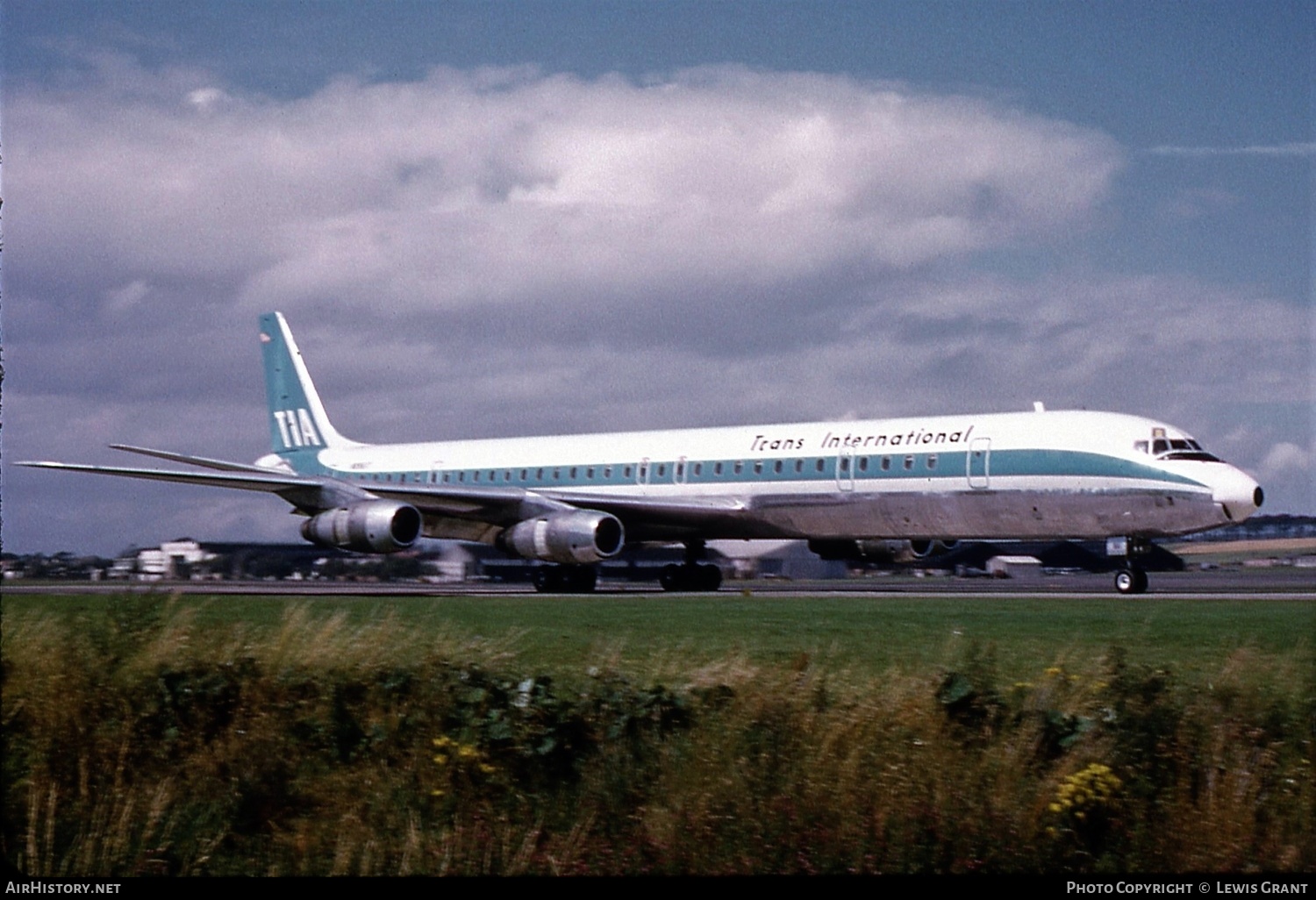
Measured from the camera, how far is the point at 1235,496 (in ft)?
101

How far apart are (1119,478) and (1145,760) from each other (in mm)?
21992

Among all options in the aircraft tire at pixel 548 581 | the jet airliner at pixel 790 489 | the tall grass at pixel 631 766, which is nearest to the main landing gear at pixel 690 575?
the jet airliner at pixel 790 489

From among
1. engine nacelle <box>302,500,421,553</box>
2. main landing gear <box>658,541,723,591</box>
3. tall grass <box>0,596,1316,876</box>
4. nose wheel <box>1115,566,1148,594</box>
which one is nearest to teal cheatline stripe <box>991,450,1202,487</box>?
nose wheel <box>1115,566,1148,594</box>

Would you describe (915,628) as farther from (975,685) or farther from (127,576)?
(127,576)

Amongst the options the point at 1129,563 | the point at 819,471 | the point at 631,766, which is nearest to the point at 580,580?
the point at 819,471

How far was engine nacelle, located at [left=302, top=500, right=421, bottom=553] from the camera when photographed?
37344 millimetres

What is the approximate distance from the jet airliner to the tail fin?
5.90 metres

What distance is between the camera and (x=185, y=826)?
10.4 meters

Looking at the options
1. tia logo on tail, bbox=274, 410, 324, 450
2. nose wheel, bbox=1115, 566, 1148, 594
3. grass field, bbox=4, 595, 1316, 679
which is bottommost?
grass field, bbox=4, 595, 1316, 679

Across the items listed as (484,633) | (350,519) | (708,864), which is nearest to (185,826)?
(708,864)

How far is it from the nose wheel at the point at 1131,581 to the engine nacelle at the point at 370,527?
17353mm

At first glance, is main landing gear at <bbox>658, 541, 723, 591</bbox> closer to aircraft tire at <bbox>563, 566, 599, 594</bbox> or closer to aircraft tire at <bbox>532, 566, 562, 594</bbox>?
aircraft tire at <bbox>563, 566, 599, 594</bbox>

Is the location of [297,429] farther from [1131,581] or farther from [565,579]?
[1131,581]

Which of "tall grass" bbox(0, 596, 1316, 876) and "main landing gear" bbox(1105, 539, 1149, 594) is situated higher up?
"main landing gear" bbox(1105, 539, 1149, 594)
